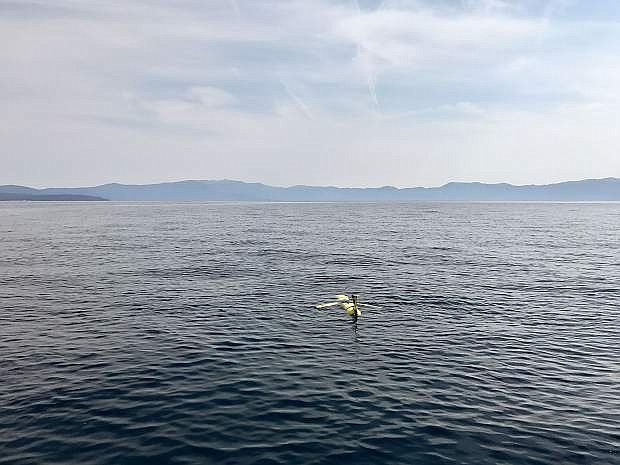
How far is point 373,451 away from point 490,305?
109 feet

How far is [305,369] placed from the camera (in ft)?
107

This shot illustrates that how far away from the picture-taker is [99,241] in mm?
112125

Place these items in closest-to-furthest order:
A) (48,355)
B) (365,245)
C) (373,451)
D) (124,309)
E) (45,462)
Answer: (45,462) → (373,451) → (48,355) → (124,309) → (365,245)

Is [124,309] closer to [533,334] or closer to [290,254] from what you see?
[533,334]

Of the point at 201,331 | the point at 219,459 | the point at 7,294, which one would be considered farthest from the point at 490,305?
the point at 7,294

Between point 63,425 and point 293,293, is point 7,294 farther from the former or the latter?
point 63,425

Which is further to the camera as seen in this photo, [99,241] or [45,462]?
[99,241]

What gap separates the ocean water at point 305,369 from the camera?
2298 centimetres

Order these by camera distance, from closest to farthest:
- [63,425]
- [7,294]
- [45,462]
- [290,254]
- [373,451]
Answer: [45,462], [373,451], [63,425], [7,294], [290,254]

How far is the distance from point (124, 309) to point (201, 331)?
40.5 ft

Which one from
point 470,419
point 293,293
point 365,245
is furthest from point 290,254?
point 470,419

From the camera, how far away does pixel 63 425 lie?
964 inches

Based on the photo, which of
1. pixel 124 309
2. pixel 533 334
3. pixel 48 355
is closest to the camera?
pixel 48 355

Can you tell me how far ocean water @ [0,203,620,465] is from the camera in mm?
22984
